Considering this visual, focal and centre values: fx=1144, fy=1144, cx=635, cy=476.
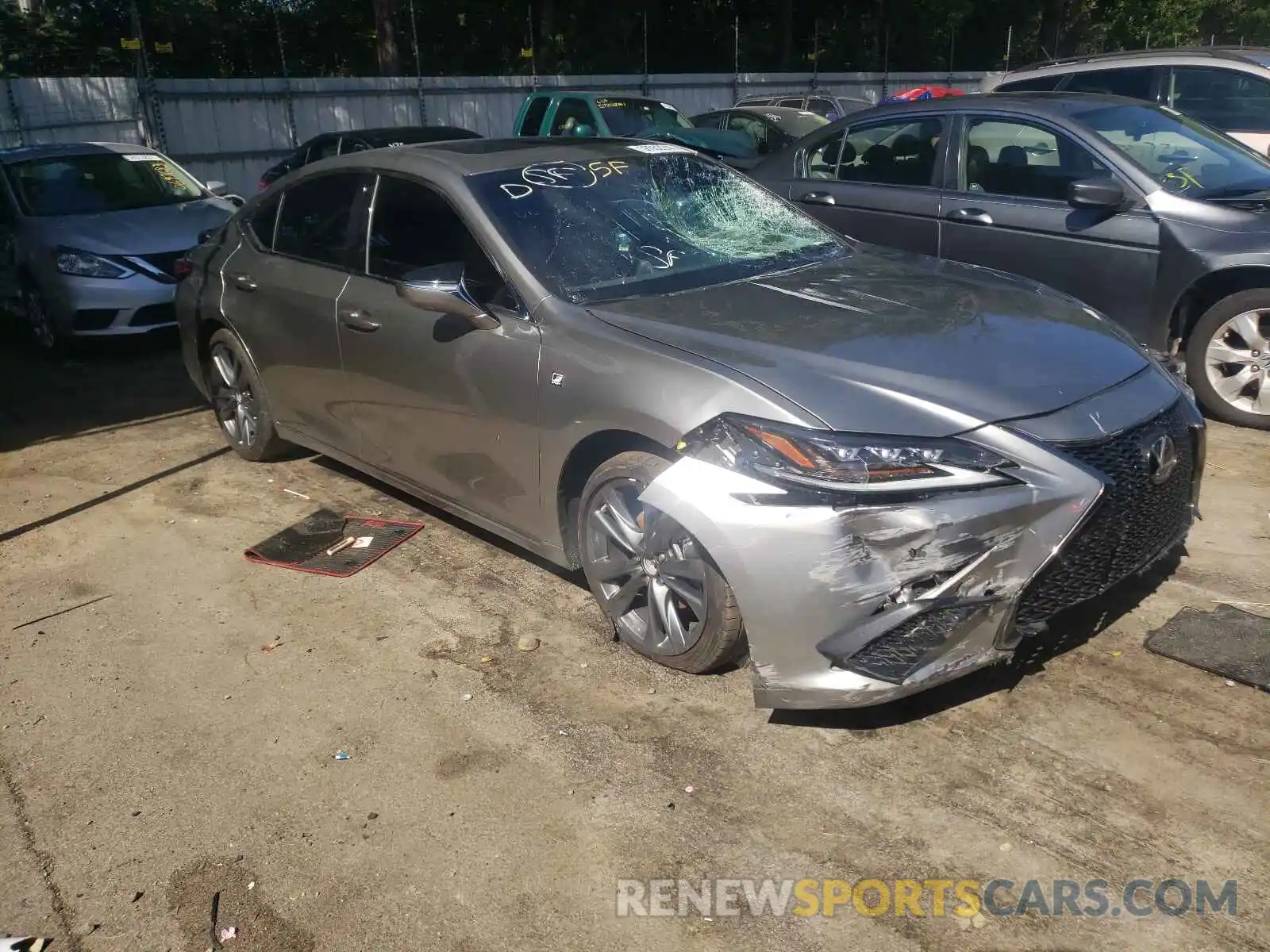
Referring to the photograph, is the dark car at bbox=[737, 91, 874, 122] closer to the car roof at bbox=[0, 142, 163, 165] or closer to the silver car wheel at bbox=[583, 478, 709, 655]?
the car roof at bbox=[0, 142, 163, 165]

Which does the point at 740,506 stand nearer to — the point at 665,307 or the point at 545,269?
the point at 665,307

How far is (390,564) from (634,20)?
29.4 meters

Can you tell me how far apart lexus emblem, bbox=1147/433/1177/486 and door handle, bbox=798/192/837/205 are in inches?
164

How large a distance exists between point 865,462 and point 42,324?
7.78 metres

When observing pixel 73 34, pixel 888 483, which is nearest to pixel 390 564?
pixel 888 483

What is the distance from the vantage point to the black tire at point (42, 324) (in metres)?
8.69

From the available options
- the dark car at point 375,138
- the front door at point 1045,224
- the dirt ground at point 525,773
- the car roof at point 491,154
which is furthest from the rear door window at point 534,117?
the dirt ground at point 525,773

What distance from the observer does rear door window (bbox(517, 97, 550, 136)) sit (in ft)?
49.6

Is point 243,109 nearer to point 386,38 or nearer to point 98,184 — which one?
point 386,38

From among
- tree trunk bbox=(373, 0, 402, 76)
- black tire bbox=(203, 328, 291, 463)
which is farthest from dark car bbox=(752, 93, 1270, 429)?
tree trunk bbox=(373, 0, 402, 76)

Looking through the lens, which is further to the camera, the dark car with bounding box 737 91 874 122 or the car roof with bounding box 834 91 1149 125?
the dark car with bounding box 737 91 874 122

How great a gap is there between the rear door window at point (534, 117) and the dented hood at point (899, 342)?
11344 mm

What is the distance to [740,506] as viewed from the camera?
3277 mm

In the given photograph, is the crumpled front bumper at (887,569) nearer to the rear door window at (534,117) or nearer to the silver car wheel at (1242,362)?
the silver car wheel at (1242,362)
